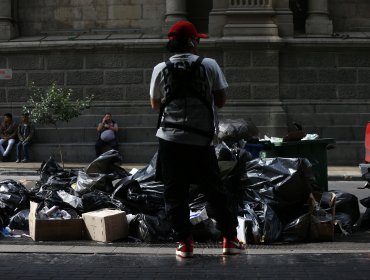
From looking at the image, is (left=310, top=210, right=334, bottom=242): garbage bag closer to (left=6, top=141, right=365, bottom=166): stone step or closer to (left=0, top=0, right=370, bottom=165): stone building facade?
(left=6, top=141, right=365, bottom=166): stone step

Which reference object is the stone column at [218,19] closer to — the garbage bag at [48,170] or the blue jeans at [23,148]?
the blue jeans at [23,148]

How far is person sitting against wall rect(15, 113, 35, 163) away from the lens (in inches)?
711

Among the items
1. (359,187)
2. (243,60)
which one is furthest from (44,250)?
(243,60)

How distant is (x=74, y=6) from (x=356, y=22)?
819 centimetres

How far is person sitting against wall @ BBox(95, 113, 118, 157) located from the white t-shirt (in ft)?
39.7

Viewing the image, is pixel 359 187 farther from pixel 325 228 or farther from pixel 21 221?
pixel 21 221

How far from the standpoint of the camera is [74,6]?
64.2 ft

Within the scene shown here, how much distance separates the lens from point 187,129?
5.62 meters

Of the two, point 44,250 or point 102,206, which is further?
point 102,206

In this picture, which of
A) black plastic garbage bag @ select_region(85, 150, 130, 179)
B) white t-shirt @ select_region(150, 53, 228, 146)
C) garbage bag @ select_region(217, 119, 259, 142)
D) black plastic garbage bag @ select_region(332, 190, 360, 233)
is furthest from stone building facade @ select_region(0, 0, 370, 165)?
white t-shirt @ select_region(150, 53, 228, 146)

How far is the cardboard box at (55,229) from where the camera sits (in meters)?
6.71

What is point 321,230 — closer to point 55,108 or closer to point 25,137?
point 55,108

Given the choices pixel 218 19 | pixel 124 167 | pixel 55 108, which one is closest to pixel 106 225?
pixel 124 167

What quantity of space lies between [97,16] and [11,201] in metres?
12.7
